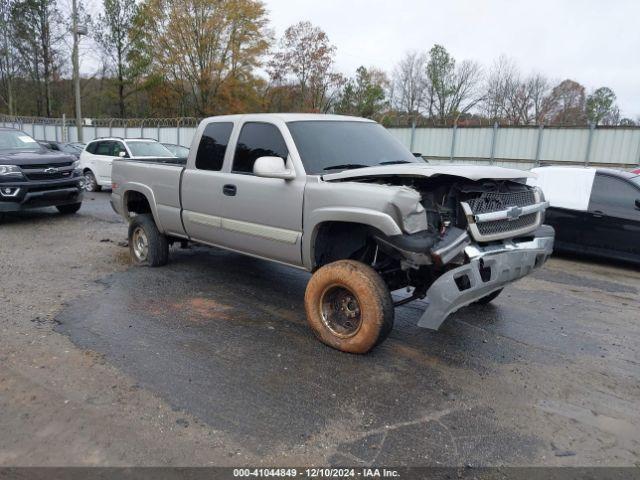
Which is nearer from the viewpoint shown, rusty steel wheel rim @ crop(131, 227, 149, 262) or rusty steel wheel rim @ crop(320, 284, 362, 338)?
rusty steel wheel rim @ crop(320, 284, 362, 338)

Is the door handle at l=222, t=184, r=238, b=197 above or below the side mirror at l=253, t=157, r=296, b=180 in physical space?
below

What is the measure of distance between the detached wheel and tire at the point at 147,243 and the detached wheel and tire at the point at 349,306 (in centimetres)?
316

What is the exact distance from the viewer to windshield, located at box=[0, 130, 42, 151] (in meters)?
10.9

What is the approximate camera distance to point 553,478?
2.83m

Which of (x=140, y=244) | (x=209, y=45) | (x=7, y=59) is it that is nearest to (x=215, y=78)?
(x=209, y=45)

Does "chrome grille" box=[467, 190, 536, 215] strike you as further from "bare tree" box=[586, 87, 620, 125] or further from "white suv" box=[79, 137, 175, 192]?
"bare tree" box=[586, 87, 620, 125]

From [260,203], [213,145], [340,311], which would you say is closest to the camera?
[340,311]

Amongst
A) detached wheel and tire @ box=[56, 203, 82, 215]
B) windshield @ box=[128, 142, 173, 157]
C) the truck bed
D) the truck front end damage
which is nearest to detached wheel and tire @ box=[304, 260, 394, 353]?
the truck front end damage

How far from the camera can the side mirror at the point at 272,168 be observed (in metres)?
4.52

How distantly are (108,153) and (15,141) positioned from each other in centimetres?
426

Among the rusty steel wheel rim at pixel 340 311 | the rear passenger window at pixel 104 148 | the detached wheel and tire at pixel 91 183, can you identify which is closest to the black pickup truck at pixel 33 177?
the rear passenger window at pixel 104 148

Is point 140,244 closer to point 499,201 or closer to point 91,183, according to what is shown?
point 499,201

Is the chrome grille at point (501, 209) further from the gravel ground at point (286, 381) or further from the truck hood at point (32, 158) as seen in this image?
the truck hood at point (32, 158)

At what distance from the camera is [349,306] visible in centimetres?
437
